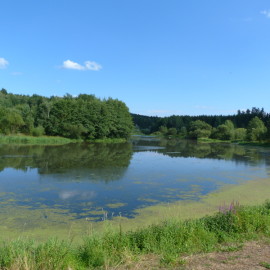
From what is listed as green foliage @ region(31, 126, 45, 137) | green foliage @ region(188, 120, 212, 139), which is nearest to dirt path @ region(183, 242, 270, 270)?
green foliage @ region(31, 126, 45, 137)

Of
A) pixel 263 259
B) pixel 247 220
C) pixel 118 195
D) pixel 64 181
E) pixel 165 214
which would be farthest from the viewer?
pixel 64 181

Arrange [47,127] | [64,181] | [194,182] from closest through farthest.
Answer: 1. [64,181]
2. [194,182]
3. [47,127]

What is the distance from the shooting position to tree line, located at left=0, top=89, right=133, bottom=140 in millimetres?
50938

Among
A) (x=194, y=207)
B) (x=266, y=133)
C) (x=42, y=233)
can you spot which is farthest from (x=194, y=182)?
(x=266, y=133)

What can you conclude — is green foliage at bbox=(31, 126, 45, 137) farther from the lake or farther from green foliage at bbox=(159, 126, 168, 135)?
green foliage at bbox=(159, 126, 168, 135)

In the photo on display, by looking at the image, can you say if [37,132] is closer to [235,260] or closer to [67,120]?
[67,120]

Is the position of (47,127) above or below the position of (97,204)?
above

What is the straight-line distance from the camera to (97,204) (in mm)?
10211

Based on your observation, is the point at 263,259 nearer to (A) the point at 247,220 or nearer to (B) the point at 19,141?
(A) the point at 247,220

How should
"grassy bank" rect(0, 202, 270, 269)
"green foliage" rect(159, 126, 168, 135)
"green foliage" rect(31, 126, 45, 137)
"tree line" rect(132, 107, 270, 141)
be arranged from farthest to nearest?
"green foliage" rect(159, 126, 168, 135) < "tree line" rect(132, 107, 270, 141) < "green foliage" rect(31, 126, 45, 137) < "grassy bank" rect(0, 202, 270, 269)

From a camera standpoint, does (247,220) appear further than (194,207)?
No

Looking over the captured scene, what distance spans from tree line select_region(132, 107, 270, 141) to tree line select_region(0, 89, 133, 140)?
32.2 meters

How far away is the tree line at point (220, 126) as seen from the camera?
72544 mm

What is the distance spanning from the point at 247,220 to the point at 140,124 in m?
169
